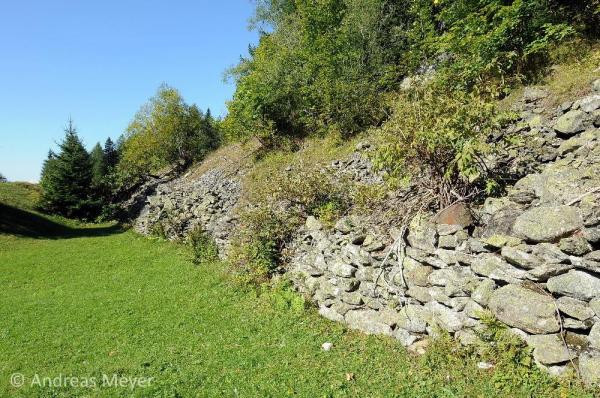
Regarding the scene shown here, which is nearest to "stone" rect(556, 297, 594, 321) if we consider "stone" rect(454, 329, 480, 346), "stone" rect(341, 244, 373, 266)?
"stone" rect(454, 329, 480, 346)

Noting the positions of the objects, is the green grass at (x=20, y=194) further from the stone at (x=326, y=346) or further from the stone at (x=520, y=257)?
the stone at (x=520, y=257)

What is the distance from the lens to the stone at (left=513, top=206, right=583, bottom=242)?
17.9 feet

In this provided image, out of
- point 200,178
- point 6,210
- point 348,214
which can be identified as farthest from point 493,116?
point 6,210

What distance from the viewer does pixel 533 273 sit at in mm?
5551

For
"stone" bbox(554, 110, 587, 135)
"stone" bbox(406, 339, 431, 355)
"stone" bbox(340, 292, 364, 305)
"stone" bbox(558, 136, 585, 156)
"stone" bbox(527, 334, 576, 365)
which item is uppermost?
"stone" bbox(554, 110, 587, 135)

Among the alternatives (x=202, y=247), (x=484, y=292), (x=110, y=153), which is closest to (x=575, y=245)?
(x=484, y=292)

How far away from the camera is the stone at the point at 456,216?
728 centimetres

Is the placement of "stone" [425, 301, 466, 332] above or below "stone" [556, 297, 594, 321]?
below

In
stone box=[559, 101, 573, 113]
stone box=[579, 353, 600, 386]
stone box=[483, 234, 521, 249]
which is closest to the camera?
stone box=[579, 353, 600, 386]

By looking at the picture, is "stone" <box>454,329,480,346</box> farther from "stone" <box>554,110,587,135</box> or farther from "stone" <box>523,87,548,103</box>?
"stone" <box>523,87,548,103</box>

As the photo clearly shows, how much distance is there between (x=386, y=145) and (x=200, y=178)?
21.3 meters

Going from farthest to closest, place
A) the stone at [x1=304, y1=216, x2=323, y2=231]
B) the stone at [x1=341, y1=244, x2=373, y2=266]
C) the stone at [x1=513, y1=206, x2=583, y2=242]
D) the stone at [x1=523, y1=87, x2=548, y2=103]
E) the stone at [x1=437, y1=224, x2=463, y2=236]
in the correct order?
the stone at [x1=304, y1=216, x2=323, y2=231] < the stone at [x1=523, y1=87, x2=548, y2=103] < the stone at [x1=341, y1=244, x2=373, y2=266] < the stone at [x1=437, y1=224, x2=463, y2=236] < the stone at [x1=513, y1=206, x2=583, y2=242]

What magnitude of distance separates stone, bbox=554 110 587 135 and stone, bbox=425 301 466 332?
15.7 ft

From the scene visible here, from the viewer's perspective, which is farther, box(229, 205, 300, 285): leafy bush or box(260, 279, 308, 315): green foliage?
box(229, 205, 300, 285): leafy bush
